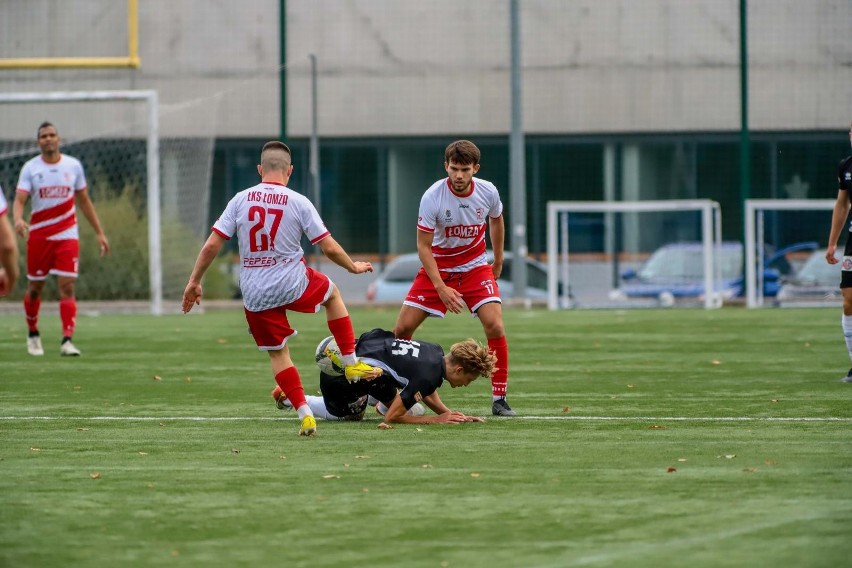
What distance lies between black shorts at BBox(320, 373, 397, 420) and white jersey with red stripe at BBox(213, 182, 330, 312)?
2.25 ft

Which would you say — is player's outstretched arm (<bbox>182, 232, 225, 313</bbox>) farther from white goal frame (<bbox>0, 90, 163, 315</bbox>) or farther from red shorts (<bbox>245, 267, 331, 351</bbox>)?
white goal frame (<bbox>0, 90, 163, 315</bbox>)

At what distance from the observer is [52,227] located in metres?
14.7

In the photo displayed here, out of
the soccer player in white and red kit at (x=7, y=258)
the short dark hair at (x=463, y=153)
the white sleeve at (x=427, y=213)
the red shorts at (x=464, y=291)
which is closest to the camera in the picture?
the soccer player in white and red kit at (x=7, y=258)

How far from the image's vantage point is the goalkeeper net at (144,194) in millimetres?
22047

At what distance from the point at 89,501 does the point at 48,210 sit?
341 inches

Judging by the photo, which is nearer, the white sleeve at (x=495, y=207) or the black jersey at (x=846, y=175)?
the white sleeve at (x=495, y=207)

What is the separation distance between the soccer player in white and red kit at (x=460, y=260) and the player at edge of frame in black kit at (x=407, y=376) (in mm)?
689

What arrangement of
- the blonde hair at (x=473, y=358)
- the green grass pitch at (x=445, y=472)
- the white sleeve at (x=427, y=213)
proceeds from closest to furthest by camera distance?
the green grass pitch at (x=445, y=472)
the blonde hair at (x=473, y=358)
the white sleeve at (x=427, y=213)

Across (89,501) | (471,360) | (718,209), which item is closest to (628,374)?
(471,360)

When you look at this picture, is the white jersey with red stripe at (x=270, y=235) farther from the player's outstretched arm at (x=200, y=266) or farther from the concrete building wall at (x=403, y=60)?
the concrete building wall at (x=403, y=60)

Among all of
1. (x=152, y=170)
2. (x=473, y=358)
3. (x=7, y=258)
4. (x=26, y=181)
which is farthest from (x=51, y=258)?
(x=7, y=258)

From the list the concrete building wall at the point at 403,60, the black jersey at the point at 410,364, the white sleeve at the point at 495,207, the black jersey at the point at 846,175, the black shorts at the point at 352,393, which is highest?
the concrete building wall at the point at 403,60

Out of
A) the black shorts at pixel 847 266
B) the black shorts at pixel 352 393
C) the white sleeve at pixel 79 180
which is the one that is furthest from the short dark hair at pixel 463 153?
the white sleeve at pixel 79 180

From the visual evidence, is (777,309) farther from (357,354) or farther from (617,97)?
(357,354)
